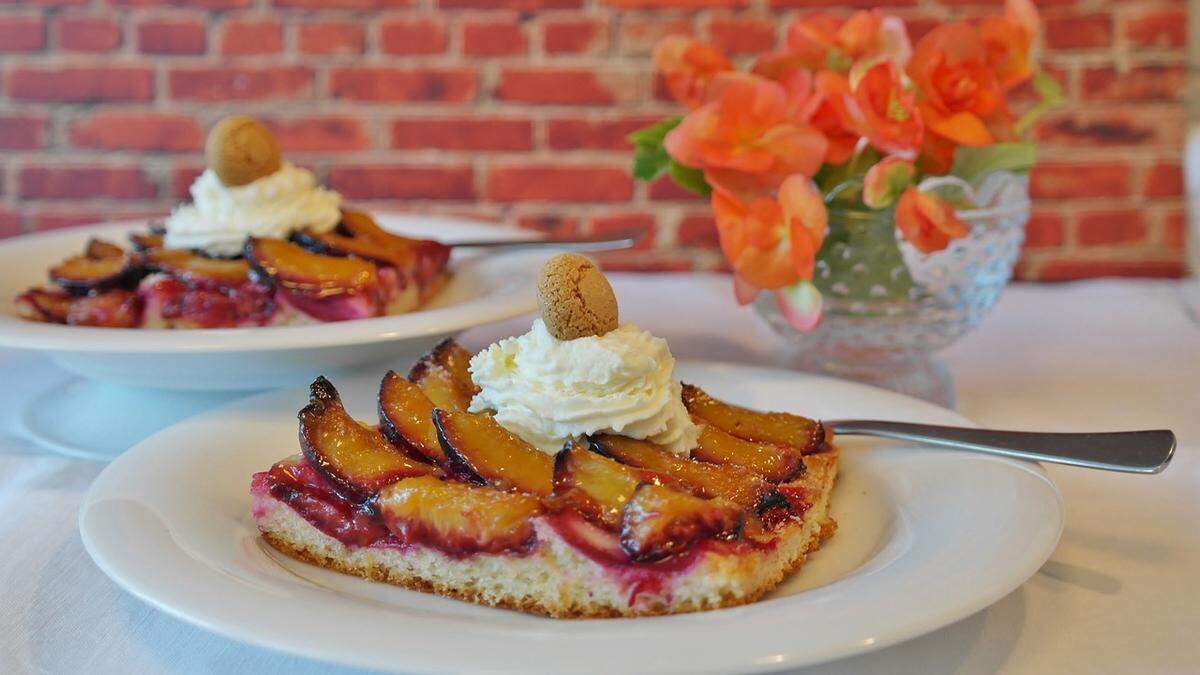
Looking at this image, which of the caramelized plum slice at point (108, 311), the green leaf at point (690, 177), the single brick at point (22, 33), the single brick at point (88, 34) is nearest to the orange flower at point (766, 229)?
the green leaf at point (690, 177)

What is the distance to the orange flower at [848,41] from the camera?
1.39 m

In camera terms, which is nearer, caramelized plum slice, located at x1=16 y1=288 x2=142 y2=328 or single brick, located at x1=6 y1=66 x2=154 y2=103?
caramelized plum slice, located at x1=16 y1=288 x2=142 y2=328

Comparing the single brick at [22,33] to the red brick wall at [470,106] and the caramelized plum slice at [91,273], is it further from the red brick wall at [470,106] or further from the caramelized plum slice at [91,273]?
the caramelized plum slice at [91,273]

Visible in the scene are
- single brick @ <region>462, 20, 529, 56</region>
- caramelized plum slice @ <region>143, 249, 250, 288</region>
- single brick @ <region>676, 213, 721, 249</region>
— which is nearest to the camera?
caramelized plum slice @ <region>143, 249, 250, 288</region>

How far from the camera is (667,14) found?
253 cm

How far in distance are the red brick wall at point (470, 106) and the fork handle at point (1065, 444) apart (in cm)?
159

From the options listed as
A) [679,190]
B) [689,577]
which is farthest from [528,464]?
[679,190]

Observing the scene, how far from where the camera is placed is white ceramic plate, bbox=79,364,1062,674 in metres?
0.73

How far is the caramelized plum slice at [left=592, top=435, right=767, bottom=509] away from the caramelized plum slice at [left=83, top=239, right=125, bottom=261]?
946mm

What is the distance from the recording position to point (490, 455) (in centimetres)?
97

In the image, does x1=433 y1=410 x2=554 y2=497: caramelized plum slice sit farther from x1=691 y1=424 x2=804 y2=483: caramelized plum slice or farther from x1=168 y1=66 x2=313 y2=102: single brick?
x1=168 y1=66 x2=313 y2=102: single brick

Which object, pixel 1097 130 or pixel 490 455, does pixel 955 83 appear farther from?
pixel 1097 130

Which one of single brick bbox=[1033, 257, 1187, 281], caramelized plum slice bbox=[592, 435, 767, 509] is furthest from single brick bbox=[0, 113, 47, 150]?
single brick bbox=[1033, 257, 1187, 281]

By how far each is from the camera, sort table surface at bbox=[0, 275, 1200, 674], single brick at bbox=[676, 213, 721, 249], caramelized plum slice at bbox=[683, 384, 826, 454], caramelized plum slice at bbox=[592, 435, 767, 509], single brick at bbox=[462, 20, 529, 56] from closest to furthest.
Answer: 1. table surface at bbox=[0, 275, 1200, 674]
2. caramelized plum slice at bbox=[592, 435, 767, 509]
3. caramelized plum slice at bbox=[683, 384, 826, 454]
4. single brick at bbox=[462, 20, 529, 56]
5. single brick at bbox=[676, 213, 721, 249]
